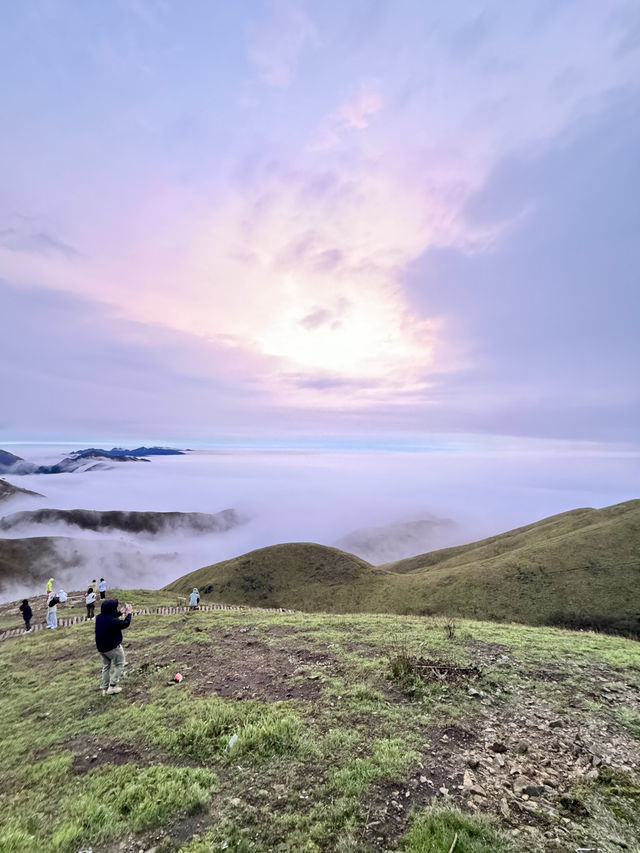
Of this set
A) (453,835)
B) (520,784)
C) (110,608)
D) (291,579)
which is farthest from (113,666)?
(291,579)

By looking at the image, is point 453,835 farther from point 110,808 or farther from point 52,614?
point 52,614

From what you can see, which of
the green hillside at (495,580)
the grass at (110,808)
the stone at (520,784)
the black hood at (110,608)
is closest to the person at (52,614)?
the black hood at (110,608)

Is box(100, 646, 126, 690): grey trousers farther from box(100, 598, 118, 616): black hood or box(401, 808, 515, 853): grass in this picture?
box(401, 808, 515, 853): grass

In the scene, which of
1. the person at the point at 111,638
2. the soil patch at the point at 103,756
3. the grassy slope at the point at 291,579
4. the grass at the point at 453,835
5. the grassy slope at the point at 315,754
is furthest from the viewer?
the grassy slope at the point at 291,579

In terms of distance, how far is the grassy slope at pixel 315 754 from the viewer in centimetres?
565

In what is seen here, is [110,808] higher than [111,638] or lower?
lower

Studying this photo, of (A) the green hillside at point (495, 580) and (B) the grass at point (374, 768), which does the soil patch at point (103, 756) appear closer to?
(B) the grass at point (374, 768)

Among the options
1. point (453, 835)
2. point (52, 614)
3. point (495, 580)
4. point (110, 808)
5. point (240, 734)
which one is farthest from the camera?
point (495, 580)

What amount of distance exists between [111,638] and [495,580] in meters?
69.0

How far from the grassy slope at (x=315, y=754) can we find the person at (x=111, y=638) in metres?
0.53

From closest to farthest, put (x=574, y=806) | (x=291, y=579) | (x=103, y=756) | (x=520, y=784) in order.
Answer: (x=574, y=806), (x=520, y=784), (x=103, y=756), (x=291, y=579)

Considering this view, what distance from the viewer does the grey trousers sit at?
11.3 meters

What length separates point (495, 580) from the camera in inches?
2571

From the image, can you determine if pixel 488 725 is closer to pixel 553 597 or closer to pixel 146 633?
pixel 146 633
